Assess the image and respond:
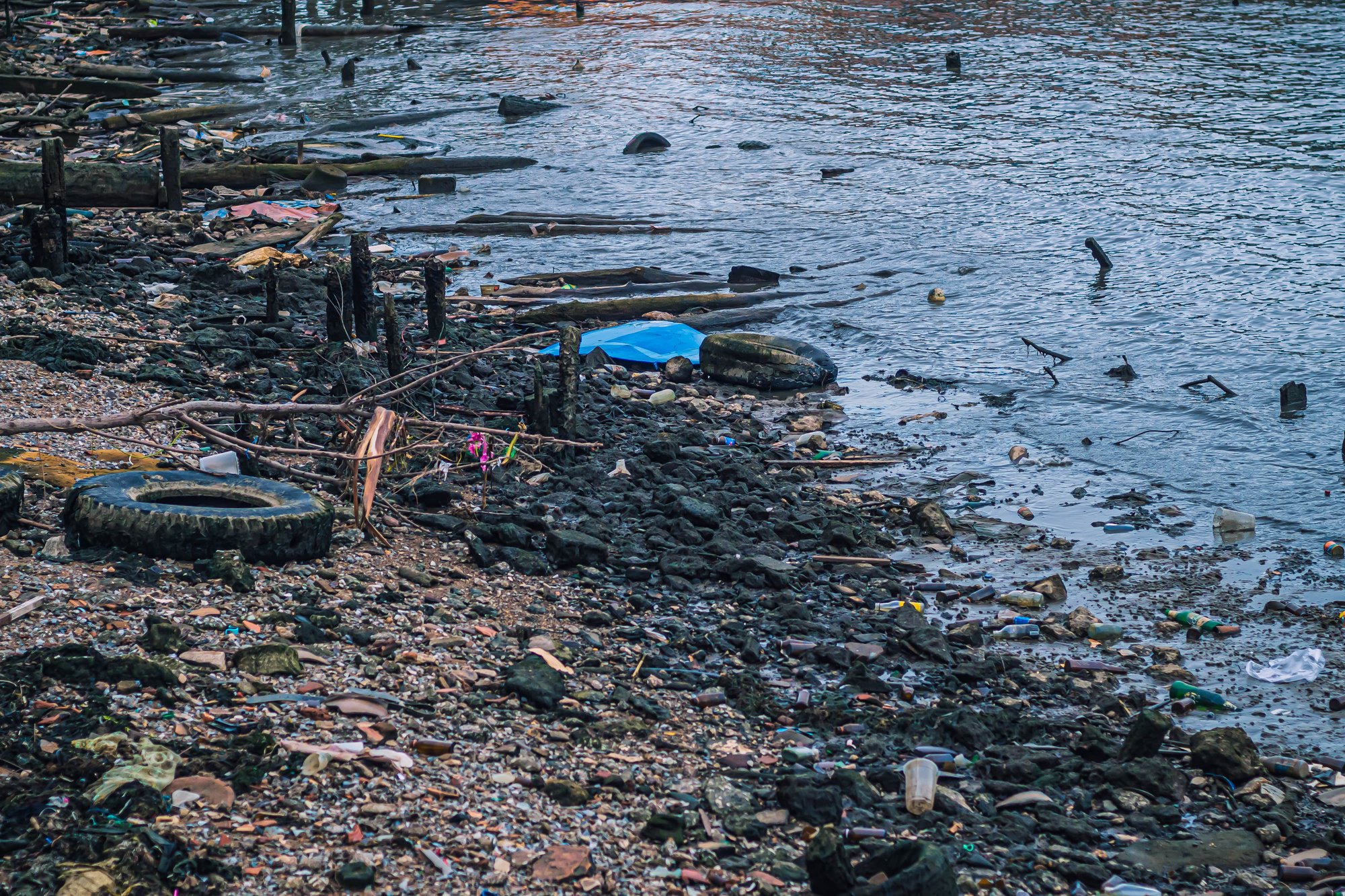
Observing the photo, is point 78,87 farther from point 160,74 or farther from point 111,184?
point 111,184

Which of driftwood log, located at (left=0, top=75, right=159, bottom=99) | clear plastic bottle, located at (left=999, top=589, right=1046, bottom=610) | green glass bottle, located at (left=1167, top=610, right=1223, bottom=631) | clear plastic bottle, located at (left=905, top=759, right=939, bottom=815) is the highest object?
driftwood log, located at (left=0, top=75, right=159, bottom=99)

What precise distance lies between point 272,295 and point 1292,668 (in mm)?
7888

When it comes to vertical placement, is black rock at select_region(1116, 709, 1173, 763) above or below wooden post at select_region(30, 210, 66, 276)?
below

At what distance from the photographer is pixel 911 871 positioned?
3.71m

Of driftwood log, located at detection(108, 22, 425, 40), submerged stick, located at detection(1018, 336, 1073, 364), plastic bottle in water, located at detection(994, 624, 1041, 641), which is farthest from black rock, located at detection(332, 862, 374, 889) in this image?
driftwood log, located at detection(108, 22, 425, 40)

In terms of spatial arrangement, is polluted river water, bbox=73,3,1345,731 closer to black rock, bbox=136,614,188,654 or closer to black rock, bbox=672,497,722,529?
black rock, bbox=672,497,722,529

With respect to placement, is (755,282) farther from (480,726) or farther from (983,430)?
(480,726)

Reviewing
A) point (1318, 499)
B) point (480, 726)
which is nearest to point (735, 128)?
point (1318, 499)

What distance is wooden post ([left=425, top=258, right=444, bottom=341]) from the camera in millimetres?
9211

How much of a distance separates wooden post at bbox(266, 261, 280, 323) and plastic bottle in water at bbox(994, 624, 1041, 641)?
6.46 meters

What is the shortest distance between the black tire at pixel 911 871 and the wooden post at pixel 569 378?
447 cm

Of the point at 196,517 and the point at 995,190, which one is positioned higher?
the point at 995,190

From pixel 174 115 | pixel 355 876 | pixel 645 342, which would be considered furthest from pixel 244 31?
pixel 355 876

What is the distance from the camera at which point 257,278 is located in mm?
11109
